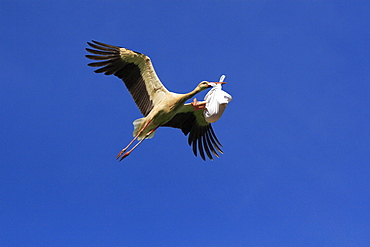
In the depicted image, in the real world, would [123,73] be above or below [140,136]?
above

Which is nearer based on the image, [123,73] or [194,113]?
[123,73]

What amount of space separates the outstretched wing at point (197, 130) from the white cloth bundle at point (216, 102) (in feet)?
8.05

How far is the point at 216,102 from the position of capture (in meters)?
12.4

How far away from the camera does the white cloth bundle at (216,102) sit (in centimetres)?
1217

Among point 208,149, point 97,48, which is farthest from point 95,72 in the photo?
point 208,149

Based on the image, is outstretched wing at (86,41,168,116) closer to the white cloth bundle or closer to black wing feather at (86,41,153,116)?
black wing feather at (86,41,153,116)

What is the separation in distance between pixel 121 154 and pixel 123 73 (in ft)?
7.69

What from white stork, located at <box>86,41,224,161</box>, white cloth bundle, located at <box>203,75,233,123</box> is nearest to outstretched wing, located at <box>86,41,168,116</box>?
Result: white stork, located at <box>86,41,224,161</box>

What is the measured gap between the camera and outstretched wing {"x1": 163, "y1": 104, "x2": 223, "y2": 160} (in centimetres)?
1529

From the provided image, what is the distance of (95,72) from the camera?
13445 millimetres

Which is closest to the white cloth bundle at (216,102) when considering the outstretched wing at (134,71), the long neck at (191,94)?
the long neck at (191,94)

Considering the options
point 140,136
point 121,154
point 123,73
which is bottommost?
point 121,154

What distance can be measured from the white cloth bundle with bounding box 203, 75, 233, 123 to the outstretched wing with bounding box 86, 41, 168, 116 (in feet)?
4.64

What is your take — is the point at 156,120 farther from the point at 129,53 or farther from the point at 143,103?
the point at 129,53
